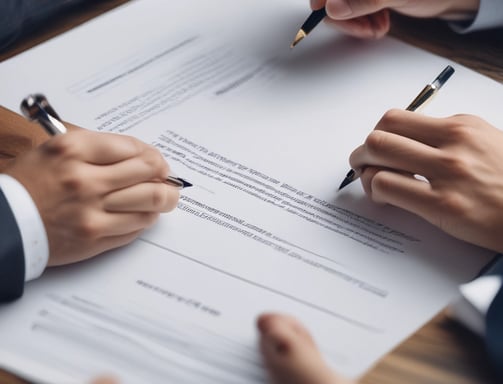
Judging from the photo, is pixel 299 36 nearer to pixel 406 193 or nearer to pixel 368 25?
pixel 368 25

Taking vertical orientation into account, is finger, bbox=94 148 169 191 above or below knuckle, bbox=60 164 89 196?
above

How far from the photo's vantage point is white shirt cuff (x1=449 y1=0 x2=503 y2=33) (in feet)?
3.21

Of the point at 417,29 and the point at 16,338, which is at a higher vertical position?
the point at 417,29

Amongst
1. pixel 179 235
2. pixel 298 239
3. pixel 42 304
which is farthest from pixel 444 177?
pixel 42 304

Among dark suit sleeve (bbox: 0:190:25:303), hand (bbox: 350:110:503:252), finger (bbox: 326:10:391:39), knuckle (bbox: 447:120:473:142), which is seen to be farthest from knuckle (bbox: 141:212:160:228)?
finger (bbox: 326:10:391:39)

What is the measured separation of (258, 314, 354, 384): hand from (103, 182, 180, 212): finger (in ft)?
0.56

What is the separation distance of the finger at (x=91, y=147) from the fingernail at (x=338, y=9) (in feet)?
1.21

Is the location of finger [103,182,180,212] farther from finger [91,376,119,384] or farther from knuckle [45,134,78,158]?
finger [91,376,119,384]

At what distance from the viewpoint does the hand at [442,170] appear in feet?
2.33

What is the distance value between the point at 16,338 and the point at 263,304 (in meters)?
0.22

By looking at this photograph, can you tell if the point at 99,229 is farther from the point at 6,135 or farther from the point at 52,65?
the point at 52,65

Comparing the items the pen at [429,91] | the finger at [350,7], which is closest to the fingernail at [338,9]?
the finger at [350,7]

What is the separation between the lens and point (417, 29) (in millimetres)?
1021

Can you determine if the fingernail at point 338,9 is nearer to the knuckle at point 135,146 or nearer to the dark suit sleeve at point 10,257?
the knuckle at point 135,146
